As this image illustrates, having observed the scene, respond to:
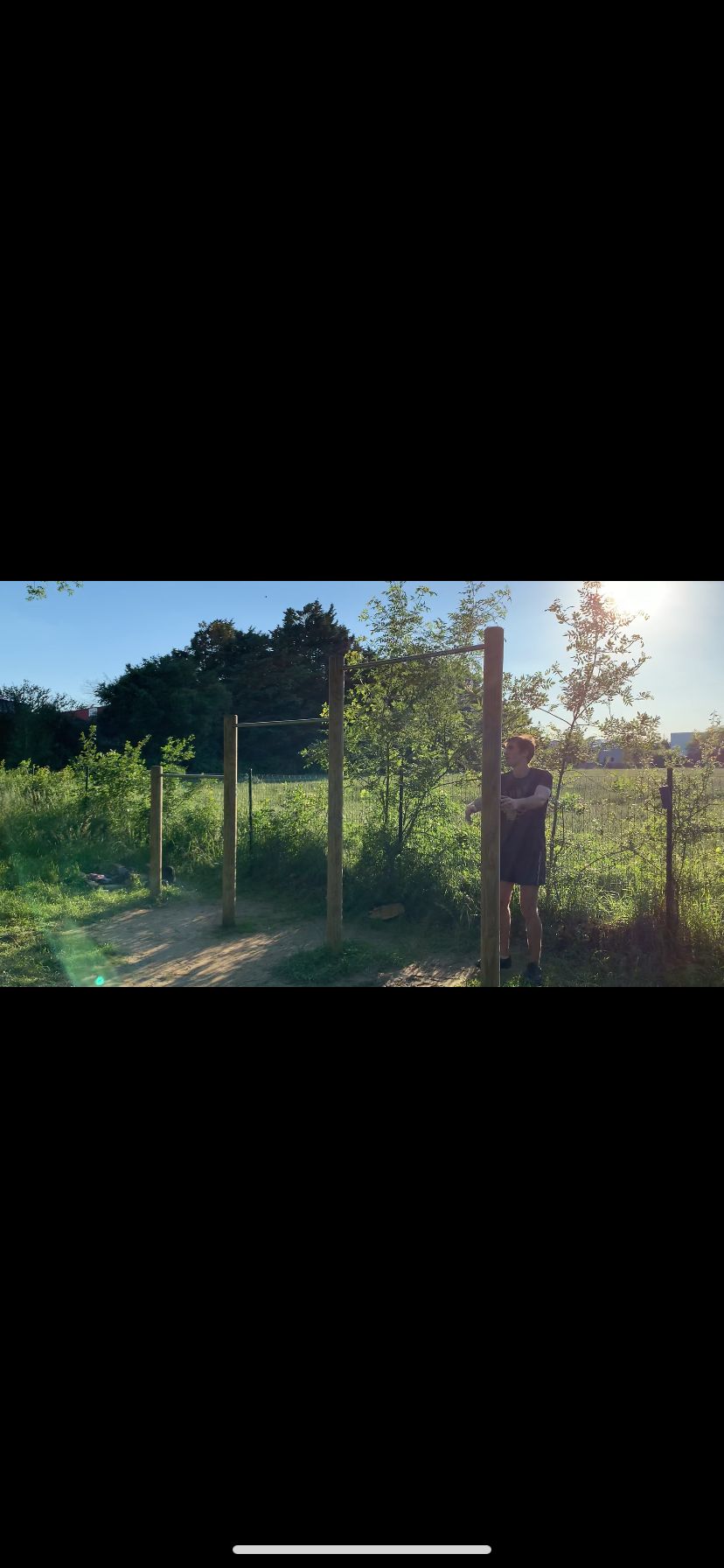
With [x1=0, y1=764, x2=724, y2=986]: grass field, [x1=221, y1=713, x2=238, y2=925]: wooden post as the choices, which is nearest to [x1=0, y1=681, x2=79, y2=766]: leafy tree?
[x1=0, y1=764, x2=724, y2=986]: grass field

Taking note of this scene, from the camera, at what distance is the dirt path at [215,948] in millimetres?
4742

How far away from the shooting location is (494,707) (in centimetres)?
364

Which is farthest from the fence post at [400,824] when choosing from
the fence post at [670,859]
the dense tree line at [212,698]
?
the dense tree line at [212,698]

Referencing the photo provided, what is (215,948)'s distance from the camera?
18.4 feet

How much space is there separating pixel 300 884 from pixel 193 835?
89.8 inches

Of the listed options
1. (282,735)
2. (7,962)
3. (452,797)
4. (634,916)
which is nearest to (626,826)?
(634,916)

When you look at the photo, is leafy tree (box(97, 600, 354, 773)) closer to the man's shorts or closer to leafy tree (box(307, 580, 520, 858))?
leafy tree (box(307, 580, 520, 858))

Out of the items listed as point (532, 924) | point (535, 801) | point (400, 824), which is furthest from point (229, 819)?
point (535, 801)

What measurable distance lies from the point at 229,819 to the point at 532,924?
2832 millimetres

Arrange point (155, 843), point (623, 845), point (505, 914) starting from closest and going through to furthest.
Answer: point (505, 914), point (623, 845), point (155, 843)

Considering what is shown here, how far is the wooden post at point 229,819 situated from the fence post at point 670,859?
332cm

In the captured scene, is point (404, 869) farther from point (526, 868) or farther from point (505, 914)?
point (526, 868)

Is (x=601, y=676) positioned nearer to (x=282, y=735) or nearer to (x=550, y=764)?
(x=550, y=764)

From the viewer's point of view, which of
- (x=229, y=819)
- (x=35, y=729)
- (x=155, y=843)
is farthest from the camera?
(x=35, y=729)
